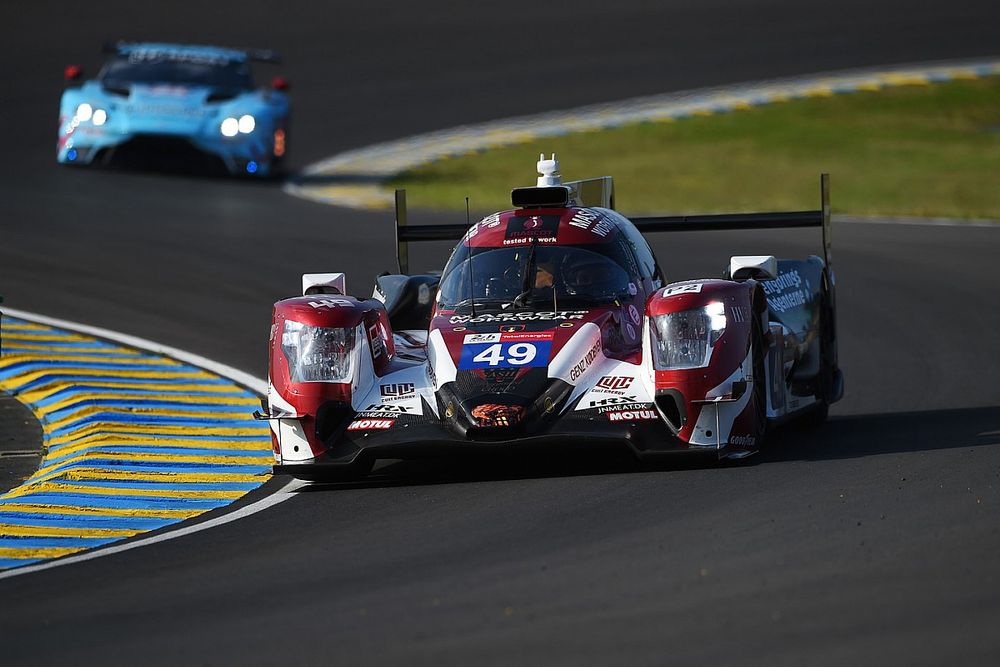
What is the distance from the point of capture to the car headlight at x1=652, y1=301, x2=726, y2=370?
9547 mm

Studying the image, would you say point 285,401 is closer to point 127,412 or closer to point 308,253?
point 127,412

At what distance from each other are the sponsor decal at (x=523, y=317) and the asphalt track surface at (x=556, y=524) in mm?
822

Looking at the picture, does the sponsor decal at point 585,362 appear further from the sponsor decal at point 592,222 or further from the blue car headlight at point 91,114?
the blue car headlight at point 91,114

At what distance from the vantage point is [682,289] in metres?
9.86

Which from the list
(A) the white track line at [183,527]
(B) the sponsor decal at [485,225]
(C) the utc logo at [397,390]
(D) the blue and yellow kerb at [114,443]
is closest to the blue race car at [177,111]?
(A) the white track line at [183,527]

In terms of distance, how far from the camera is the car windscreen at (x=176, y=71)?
76.7 feet

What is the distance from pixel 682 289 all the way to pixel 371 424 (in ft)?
6.11

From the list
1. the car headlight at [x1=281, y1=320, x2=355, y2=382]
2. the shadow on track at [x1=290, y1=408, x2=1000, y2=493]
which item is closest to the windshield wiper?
the shadow on track at [x1=290, y1=408, x2=1000, y2=493]

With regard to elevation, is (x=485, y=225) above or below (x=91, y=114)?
below

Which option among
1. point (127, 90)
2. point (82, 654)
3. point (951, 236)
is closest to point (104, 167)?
point (127, 90)

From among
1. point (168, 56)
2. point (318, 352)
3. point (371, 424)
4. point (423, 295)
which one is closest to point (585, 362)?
point (371, 424)

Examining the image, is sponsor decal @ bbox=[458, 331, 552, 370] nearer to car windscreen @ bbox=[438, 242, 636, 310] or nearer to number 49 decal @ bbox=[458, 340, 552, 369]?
number 49 decal @ bbox=[458, 340, 552, 369]

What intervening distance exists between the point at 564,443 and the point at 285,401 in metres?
1.66

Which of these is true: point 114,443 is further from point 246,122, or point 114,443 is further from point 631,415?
point 246,122
